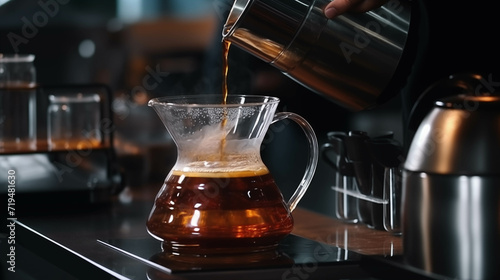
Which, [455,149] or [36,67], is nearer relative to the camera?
[455,149]

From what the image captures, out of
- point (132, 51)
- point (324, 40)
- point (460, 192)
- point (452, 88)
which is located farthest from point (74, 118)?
point (460, 192)

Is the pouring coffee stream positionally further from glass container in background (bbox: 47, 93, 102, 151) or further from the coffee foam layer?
glass container in background (bbox: 47, 93, 102, 151)

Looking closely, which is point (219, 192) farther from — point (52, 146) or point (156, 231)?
point (52, 146)

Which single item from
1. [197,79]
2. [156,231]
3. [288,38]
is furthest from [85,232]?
[197,79]

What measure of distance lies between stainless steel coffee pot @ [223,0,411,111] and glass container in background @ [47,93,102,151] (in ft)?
2.64

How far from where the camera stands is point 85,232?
1864 mm

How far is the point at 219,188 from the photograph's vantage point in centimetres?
146

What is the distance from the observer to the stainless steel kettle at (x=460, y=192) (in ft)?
4.06

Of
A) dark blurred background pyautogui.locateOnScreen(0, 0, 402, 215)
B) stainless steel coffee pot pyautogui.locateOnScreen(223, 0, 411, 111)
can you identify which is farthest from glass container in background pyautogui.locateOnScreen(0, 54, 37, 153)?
stainless steel coffee pot pyautogui.locateOnScreen(223, 0, 411, 111)

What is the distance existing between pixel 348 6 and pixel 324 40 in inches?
2.9

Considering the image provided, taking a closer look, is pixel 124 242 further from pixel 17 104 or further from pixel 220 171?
pixel 17 104

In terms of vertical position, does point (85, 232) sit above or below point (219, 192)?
below

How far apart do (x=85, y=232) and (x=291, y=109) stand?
589 mm

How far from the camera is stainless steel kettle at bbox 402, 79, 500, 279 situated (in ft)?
4.06
